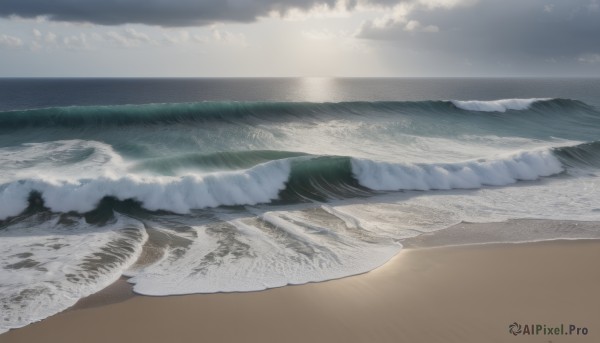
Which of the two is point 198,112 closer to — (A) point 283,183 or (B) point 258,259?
(A) point 283,183

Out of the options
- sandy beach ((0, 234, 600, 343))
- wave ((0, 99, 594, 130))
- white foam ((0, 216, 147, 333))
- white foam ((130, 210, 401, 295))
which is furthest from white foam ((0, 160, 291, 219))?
wave ((0, 99, 594, 130))

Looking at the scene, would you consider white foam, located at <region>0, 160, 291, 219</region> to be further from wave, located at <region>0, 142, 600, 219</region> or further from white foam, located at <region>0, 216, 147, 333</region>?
white foam, located at <region>0, 216, 147, 333</region>

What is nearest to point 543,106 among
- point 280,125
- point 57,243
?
point 280,125

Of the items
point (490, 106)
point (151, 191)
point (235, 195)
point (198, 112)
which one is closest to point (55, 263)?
point (151, 191)

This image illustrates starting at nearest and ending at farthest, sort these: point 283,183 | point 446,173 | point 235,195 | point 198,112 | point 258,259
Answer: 1. point 258,259
2. point 235,195
3. point 283,183
4. point 446,173
5. point 198,112

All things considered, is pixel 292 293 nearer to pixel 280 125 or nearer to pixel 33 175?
pixel 33 175

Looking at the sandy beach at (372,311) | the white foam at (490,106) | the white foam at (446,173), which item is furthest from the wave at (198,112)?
the sandy beach at (372,311)
